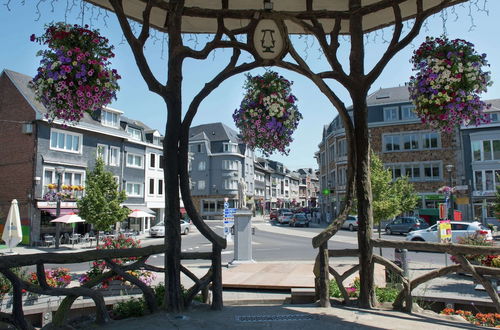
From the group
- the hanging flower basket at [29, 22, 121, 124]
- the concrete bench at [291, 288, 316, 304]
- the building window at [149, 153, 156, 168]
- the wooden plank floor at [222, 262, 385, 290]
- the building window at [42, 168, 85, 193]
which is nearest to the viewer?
the hanging flower basket at [29, 22, 121, 124]

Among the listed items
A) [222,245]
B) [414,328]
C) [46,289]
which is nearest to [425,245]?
[414,328]

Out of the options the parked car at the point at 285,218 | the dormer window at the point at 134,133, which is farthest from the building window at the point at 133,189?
the parked car at the point at 285,218

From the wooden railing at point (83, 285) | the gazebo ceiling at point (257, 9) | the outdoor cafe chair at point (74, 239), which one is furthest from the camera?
the outdoor cafe chair at point (74, 239)

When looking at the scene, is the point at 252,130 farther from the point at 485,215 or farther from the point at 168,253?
the point at 485,215

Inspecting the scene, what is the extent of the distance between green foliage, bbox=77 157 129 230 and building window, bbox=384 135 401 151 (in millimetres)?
28180

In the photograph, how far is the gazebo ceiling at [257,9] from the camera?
599cm

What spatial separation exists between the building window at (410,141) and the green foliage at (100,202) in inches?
1148

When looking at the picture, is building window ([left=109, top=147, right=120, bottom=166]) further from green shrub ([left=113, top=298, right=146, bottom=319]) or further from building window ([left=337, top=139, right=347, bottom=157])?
green shrub ([left=113, top=298, right=146, bottom=319])

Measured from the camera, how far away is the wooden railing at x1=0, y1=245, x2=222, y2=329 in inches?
153

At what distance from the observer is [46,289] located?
13.4 ft

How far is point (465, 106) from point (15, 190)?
29698mm

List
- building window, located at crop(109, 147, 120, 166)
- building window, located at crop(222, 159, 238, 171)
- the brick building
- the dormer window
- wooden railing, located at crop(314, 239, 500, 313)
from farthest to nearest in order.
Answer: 1. building window, located at crop(222, 159, 238, 171)
2. the brick building
3. the dormer window
4. building window, located at crop(109, 147, 120, 166)
5. wooden railing, located at crop(314, 239, 500, 313)

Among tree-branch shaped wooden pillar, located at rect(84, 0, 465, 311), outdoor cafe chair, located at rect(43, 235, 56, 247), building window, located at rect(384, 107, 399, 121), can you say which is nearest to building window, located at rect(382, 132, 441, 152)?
building window, located at rect(384, 107, 399, 121)

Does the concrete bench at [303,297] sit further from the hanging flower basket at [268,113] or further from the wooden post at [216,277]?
the hanging flower basket at [268,113]
